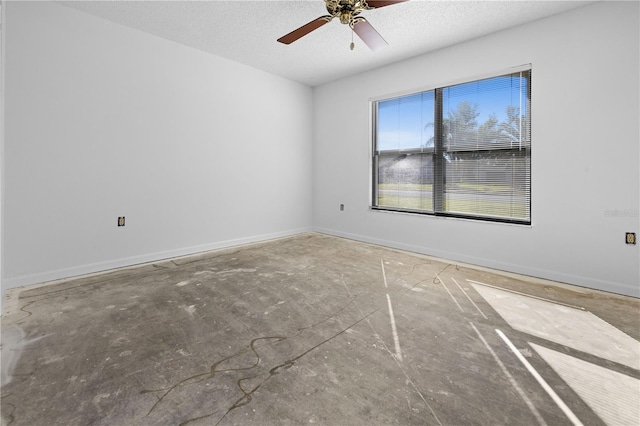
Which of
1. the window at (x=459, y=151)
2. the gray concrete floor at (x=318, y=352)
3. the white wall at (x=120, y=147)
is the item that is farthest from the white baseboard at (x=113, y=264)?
the window at (x=459, y=151)

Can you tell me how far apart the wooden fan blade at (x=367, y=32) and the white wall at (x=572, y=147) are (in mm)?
1530

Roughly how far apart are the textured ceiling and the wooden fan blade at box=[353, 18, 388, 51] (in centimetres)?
37

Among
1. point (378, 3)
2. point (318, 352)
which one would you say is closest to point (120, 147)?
point (378, 3)

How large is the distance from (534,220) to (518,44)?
202 centimetres

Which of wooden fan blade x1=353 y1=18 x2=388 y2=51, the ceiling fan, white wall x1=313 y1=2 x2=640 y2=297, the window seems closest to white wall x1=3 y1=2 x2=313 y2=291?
the ceiling fan

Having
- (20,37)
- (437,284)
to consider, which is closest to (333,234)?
(437,284)

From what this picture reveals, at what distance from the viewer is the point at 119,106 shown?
3.47 m

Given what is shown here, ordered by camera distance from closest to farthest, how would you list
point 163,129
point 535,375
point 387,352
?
point 535,375 → point 387,352 → point 163,129

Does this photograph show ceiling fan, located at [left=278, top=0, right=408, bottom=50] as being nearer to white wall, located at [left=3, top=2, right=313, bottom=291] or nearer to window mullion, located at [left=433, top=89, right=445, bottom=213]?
window mullion, located at [left=433, top=89, right=445, bottom=213]

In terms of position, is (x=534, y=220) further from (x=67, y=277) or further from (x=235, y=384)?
(x=67, y=277)

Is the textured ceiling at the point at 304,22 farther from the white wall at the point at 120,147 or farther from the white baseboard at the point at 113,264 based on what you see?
the white baseboard at the point at 113,264

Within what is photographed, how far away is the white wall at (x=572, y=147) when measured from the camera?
2793mm

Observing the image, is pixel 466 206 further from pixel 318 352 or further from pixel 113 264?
pixel 113 264

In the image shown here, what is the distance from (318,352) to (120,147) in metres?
3.33
